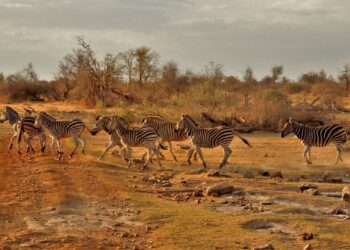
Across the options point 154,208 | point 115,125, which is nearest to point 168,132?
point 115,125

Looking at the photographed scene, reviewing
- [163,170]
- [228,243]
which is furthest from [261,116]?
[228,243]

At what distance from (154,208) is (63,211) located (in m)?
1.65

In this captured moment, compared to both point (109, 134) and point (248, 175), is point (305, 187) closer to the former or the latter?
point (248, 175)

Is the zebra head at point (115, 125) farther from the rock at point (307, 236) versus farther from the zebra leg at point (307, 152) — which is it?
the rock at point (307, 236)

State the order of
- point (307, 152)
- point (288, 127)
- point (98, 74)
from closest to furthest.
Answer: point (307, 152)
point (288, 127)
point (98, 74)

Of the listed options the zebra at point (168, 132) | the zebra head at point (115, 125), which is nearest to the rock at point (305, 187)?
the zebra at point (168, 132)

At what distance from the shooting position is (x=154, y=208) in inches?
420

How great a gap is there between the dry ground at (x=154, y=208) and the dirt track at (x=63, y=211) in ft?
0.05

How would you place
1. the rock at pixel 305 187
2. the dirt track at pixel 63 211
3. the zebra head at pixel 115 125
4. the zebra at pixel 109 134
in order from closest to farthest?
the dirt track at pixel 63 211 → the rock at pixel 305 187 → the zebra head at pixel 115 125 → the zebra at pixel 109 134

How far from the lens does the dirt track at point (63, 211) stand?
28.1 feet

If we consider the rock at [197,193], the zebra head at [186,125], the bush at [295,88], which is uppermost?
the bush at [295,88]

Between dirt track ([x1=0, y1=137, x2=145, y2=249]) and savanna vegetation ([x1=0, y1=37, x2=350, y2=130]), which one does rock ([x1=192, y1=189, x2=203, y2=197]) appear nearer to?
dirt track ([x1=0, y1=137, x2=145, y2=249])

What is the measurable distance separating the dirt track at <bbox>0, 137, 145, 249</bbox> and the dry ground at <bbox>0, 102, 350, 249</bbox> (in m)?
0.02

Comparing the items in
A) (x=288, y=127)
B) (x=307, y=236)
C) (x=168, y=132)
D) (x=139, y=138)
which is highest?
(x=288, y=127)
